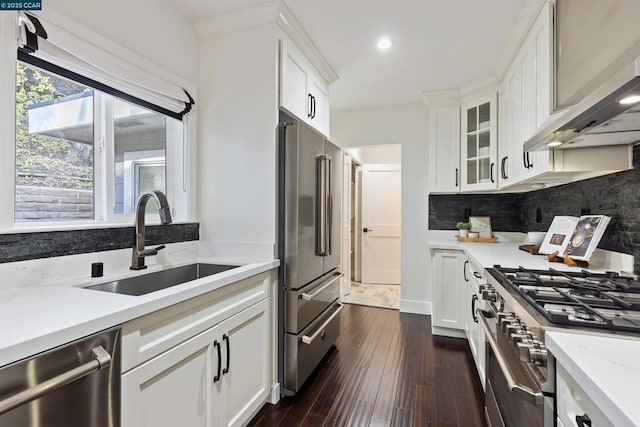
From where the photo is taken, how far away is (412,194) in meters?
3.66

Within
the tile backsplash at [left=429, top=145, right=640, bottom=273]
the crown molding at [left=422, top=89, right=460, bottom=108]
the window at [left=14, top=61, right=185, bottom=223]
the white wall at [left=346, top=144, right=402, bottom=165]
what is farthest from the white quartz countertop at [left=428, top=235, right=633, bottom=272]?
the white wall at [left=346, top=144, right=402, bottom=165]

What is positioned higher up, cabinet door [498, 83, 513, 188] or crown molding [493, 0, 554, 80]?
crown molding [493, 0, 554, 80]

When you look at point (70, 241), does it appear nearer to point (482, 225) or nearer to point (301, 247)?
point (301, 247)

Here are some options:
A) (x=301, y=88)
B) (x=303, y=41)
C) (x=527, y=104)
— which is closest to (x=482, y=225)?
(x=527, y=104)

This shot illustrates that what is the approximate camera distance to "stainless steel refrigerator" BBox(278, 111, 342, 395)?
1949 mm

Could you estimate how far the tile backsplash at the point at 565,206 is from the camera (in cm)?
152

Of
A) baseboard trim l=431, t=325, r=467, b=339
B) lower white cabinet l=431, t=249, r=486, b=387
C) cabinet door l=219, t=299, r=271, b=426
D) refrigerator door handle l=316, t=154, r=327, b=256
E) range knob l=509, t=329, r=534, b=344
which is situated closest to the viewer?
range knob l=509, t=329, r=534, b=344

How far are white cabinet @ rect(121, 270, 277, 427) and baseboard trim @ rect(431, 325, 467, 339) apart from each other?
1.83 m

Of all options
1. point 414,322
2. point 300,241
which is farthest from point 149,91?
point 414,322

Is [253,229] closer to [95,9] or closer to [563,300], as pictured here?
[95,9]

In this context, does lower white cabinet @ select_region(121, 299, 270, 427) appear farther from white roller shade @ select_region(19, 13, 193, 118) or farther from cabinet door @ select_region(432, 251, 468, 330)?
cabinet door @ select_region(432, 251, 468, 330)

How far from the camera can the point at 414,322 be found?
337 cm

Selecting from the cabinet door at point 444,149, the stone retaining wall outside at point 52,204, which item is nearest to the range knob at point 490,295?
the cabinet door at point 444,149

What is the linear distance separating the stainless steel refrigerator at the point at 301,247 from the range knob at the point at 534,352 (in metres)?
1.29
